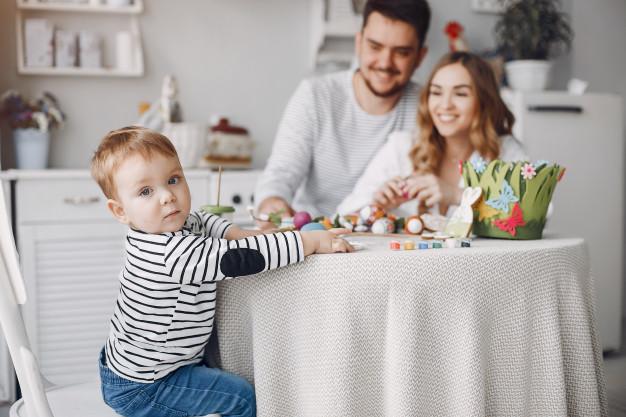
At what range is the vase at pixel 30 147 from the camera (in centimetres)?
283

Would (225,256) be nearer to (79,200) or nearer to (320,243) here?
(320,243)

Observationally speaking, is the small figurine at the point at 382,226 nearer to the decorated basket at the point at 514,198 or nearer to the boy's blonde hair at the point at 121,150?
the decorated basket at the point at 514,198

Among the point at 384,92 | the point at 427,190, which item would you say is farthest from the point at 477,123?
the point at 384,92

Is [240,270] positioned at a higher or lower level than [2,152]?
lower

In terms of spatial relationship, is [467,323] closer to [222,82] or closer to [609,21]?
[222,82]

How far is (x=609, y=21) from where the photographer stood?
12.6 ft

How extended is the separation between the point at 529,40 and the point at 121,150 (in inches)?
103

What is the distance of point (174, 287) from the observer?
123 centimetres

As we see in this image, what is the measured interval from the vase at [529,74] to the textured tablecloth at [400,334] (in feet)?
7.01

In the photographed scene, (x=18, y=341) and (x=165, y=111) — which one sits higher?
(x=165, y=111)

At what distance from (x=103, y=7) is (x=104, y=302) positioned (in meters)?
1.29

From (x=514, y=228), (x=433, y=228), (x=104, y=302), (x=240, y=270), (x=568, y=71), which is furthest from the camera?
(x=568, y=71)

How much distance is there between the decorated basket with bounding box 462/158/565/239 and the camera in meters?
1.54

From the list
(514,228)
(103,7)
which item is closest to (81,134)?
(103,7)
